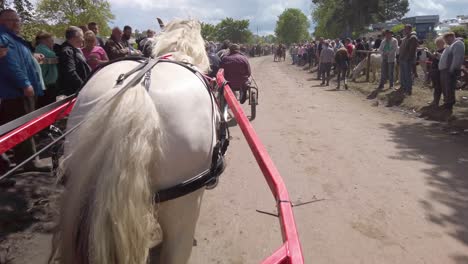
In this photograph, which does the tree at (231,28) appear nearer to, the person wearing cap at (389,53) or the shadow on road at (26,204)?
the person wearing cap at (389,53)

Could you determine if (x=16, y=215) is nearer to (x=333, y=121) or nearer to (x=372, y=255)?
(x=372, y=255)

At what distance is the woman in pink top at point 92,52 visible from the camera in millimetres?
5797

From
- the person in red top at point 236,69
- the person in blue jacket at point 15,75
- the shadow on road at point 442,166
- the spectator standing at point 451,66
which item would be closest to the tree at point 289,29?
the spectator standing at point 451,66

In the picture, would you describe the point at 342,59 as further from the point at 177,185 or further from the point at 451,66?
the point at 177,185

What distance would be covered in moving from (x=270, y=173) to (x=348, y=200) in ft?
7.95

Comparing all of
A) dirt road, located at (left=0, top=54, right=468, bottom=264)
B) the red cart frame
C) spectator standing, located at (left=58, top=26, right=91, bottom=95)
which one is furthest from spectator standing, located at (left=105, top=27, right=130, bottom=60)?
the red cart frame

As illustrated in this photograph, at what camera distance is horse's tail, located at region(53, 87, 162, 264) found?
1580mm

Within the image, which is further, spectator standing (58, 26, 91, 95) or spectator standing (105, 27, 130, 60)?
spectator standing (105, 27, 130, 60)

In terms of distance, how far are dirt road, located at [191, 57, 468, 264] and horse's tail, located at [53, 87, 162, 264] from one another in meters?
1.48

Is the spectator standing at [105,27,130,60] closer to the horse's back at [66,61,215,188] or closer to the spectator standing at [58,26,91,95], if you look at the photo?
the spectator standing at [58,26,91,95]

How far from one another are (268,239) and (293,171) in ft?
5.94

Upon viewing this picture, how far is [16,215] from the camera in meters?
3.71

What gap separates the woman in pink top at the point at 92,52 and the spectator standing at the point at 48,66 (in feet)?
1.61

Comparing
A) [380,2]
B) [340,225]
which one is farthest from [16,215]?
[380,2]
